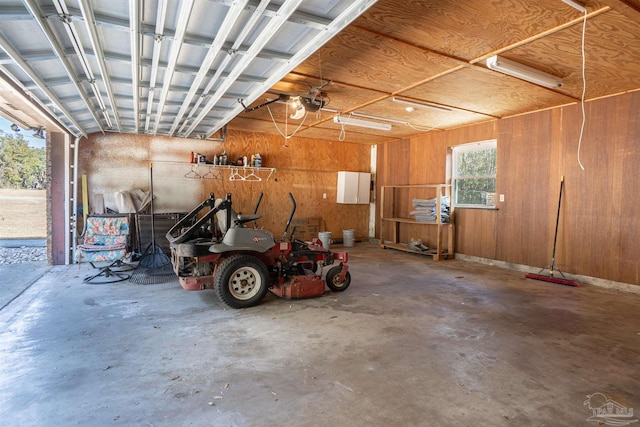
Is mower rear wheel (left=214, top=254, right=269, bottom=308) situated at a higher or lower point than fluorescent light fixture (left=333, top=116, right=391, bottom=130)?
lower

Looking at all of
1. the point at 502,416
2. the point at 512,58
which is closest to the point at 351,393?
the point at 502,416

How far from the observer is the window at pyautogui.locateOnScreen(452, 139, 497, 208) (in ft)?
21.6

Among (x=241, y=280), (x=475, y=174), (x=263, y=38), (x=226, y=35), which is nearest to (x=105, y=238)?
(x=241, y=280)

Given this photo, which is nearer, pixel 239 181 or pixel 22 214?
pixel 22 214

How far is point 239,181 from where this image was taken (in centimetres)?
763

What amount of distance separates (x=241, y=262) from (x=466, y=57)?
10.8 ft

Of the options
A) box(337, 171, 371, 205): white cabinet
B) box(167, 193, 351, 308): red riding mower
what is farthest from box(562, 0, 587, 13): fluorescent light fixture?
box(337, 171, 371, 205): white cabinet

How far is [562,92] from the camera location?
4.70m

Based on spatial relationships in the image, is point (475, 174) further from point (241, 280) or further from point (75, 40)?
point (75, 40)

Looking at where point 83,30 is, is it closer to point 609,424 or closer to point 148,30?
point 148,30

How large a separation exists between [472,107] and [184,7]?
4736 millimetres

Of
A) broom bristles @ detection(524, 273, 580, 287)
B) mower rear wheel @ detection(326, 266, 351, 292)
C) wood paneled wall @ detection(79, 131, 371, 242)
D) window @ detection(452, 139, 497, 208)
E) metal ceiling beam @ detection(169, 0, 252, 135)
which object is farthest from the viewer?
window @ detection(452, 139, 497, 208)

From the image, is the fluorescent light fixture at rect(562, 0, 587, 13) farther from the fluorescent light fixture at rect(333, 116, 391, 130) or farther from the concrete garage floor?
the fluorescent light fixture at rect(333, 116, 391, 130)

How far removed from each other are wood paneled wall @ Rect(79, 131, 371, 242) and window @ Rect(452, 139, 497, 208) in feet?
8.76
